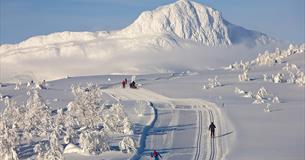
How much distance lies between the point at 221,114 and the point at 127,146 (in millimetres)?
17703

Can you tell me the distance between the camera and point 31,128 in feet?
145

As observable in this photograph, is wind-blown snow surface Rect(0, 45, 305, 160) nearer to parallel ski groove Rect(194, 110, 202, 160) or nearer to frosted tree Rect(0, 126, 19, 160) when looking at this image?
parallel ski groove Rect(194, 110, 202, 160)

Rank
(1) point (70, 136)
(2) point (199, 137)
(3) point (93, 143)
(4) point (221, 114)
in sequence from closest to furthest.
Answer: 1. (3) point (93, 143)
2. (1) point (70, 136)
3. (2) point (199, 137)
4. (4) point (221, 114)

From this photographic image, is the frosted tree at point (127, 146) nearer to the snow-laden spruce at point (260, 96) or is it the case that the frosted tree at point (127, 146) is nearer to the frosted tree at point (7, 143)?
the frosted tree at point (7, 143)

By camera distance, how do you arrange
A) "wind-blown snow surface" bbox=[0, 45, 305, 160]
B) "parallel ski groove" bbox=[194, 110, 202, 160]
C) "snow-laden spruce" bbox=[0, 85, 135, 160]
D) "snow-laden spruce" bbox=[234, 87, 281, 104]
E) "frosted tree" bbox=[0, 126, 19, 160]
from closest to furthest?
"frosted tree" bbox=[0, 126, 19, 160]
"parallel ski groove" bbox=[194, 110, 202, 160]
"snow-laden spruce" bbox=[0, 85, 135, 160]
"wind-blown snow surface" bbox=[0, 45, 305, 160]
"snow-laden spruce" bbox=[234, 87, 281, 104]

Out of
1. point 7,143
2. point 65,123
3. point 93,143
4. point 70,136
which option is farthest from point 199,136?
point 7,143

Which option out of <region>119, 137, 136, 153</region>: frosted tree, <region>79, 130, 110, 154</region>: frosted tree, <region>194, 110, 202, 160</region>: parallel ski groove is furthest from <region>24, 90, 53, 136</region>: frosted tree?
<region>194, 110, 202, 160</region>: parallel ski groove

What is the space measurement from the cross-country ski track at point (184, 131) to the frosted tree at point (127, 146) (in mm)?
481

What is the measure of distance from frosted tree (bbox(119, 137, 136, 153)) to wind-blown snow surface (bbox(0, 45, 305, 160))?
595mm

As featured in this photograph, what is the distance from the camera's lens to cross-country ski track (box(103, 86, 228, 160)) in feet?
122

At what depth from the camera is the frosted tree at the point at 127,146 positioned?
3625 cm

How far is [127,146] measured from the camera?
1433 inches

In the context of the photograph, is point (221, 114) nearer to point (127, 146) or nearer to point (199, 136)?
point (199, 136)

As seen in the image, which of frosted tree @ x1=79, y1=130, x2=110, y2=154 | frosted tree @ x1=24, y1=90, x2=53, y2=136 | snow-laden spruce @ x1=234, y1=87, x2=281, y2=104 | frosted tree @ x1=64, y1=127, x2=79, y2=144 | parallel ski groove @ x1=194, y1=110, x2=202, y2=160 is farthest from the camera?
snow-laden spruce @ x1=234, y1=87, x2=281, y2=104
